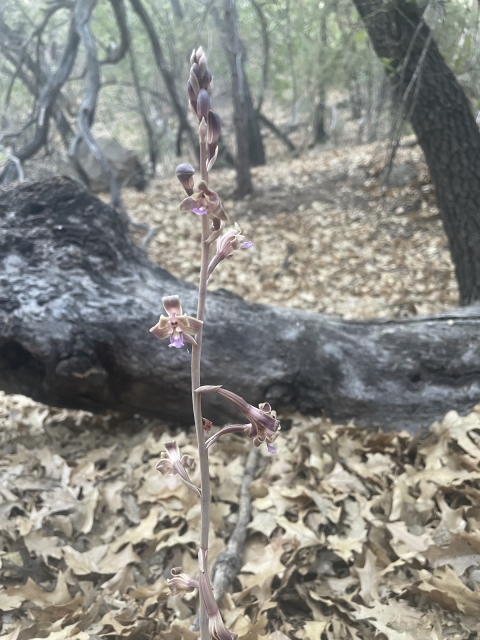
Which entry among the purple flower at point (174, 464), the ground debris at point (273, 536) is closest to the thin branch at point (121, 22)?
the ground debris at point (273, 536)

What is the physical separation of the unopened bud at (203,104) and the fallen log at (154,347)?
5.43 ft

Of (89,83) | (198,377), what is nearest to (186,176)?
(198,377)

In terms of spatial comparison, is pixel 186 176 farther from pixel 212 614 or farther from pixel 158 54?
pixel 158 54

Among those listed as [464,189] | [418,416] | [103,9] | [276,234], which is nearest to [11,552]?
[418,416]

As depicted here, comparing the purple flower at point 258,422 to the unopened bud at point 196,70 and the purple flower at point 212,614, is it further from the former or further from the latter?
the unopened bud at point 196,70

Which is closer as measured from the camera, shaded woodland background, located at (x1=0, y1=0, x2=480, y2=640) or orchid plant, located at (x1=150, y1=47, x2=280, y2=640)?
orchid plant, located at (x1=150, y1=47, x2=280, y2=640)

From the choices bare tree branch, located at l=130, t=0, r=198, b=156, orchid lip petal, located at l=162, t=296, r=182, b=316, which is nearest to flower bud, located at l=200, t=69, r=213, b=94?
orchid lip petal, located at l=162, t=296, r=182, b=316

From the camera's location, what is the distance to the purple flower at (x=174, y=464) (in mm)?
1012

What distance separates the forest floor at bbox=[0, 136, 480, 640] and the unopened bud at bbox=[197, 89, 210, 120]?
4.93 feet

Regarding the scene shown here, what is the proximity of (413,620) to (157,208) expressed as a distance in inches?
287

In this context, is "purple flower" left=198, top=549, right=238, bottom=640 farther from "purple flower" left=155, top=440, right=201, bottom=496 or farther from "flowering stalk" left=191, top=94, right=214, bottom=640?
"purple flower" left=155, top=440, right=201, bottom=496

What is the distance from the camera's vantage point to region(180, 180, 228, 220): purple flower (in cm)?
83

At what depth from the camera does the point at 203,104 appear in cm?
92

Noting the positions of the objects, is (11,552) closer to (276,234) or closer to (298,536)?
(298,536)
